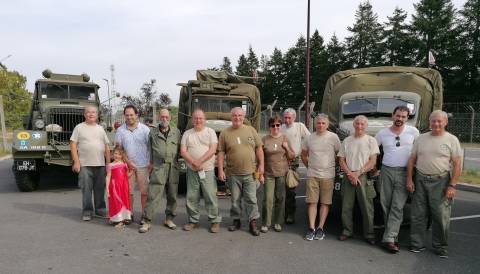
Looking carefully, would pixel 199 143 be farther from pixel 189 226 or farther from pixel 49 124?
pixel 49 124

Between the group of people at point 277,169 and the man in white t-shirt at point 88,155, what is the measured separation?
0.02 metres

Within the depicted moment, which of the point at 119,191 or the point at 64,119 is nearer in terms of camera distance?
the point at 119,191

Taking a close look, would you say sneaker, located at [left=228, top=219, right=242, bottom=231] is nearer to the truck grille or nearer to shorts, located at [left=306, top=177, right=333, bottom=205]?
shorts, located at [left=306, top=177, right=333, bottom=205]

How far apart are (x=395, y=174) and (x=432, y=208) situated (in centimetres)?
58

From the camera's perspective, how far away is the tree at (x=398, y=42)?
152ft

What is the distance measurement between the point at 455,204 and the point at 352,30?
2025 inches

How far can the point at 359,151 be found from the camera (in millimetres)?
5230

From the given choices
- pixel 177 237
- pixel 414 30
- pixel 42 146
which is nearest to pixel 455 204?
pixel 177 237

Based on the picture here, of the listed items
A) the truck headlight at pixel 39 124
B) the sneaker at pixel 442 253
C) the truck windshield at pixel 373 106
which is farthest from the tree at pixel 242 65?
the sneaker at pixel 442 253

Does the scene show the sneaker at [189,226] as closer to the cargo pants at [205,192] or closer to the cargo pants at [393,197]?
the cargo pants at [205,192]

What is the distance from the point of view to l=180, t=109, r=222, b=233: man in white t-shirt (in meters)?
5.72

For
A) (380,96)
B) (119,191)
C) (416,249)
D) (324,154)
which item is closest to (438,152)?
(416,249)

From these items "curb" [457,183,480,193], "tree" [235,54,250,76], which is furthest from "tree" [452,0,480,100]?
"tree" [235,54,250,76]

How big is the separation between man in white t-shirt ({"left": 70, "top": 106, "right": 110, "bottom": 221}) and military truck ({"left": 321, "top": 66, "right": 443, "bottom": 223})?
13.2ft
